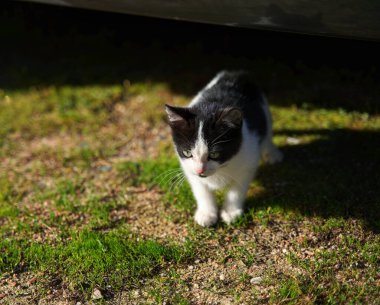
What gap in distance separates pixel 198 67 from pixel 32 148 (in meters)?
2.09

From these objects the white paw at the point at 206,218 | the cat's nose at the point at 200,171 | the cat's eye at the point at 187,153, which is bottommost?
the white paw at the point at 206,218

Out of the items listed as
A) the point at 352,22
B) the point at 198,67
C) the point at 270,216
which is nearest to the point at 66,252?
the point at 270,216

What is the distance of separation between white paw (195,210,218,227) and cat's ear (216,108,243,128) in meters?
0.72

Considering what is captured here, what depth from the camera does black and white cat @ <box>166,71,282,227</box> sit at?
3295 mm

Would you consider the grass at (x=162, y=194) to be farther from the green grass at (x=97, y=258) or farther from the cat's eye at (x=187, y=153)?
the cat's eye at (x=187, y=153)

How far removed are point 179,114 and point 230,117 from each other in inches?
13.0

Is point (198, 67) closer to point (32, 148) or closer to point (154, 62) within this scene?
point (154, 62)

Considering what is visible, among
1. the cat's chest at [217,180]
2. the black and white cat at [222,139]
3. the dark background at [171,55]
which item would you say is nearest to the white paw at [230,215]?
the black and white cat at [222,139]

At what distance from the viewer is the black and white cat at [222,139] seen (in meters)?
3.29

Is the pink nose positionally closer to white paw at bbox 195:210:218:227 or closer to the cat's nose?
the cat's nose

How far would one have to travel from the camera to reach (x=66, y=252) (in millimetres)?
3461

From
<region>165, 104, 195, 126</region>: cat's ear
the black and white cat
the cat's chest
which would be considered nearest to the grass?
the black and white cat

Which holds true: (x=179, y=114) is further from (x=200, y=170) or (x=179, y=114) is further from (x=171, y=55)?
(x=171, y=55)

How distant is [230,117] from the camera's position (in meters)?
3.29
